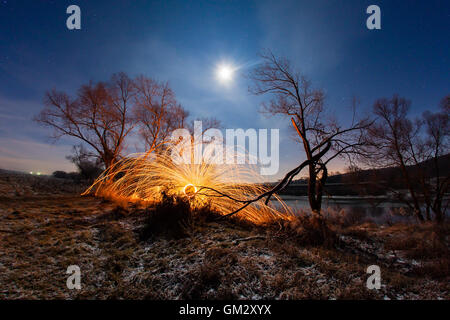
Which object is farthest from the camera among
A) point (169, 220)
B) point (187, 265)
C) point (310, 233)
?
point (169, 220)

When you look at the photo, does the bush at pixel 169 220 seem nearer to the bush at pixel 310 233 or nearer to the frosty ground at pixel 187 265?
the frosty ground at pixel 187 265

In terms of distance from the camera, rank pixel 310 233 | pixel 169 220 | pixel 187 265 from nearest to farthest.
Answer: pixel 187 265 → pixel 310 233 → pixel 169 220

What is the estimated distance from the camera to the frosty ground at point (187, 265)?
5.58 feet

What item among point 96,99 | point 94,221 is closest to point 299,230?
point 94,221

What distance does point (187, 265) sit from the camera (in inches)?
86.9

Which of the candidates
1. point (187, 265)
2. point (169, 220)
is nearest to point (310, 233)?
point (187, 265)

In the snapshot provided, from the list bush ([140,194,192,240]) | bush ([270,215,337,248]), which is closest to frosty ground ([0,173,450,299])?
bush ([270,215,337,248])

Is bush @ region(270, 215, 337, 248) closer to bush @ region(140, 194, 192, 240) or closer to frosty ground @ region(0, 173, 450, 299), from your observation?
frosty ground @ region(0, 173, 450, 299)

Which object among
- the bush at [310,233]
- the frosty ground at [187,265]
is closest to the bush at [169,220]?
the frosty ground at [187,265]

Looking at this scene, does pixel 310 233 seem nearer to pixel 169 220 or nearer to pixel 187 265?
pixel 187 265

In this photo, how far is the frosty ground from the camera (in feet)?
5.58

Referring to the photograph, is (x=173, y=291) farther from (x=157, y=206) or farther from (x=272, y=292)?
(x=157, y=206)

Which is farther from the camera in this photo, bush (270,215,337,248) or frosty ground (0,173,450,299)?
bush (270,215,337,248)

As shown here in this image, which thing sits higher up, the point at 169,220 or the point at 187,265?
the point at 169,220
